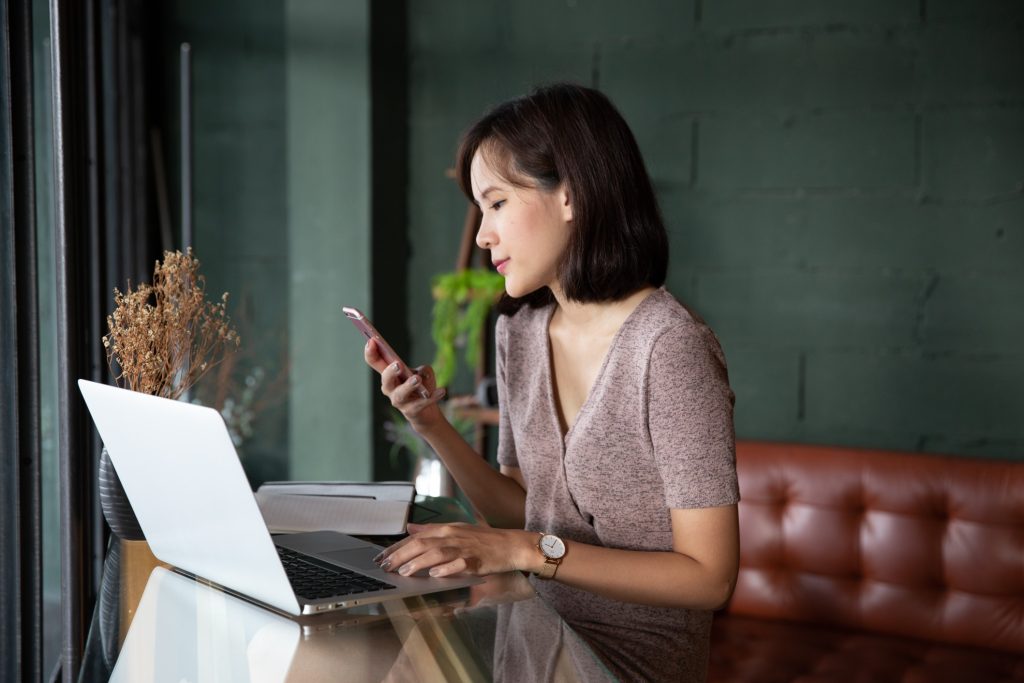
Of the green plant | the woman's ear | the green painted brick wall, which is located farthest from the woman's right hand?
the green painted brick wall

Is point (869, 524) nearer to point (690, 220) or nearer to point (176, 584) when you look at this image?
point (690, 220)

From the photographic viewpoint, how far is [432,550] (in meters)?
1.20

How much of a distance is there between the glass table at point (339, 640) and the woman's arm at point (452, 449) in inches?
15.5

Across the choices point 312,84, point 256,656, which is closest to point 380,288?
point 312,84

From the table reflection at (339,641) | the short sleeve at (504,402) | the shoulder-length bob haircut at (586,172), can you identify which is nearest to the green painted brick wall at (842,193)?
the short sleeve at (504,402)

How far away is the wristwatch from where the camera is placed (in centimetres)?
128

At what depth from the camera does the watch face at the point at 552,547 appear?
1.28 m

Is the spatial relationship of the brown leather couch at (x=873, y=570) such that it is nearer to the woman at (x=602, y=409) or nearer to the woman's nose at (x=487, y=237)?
the woman at (x=602, y=409)

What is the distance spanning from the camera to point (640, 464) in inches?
57.0

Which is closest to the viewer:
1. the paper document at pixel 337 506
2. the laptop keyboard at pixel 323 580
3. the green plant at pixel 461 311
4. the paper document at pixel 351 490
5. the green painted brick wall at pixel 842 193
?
the laptop keyboard at pixel 323 580

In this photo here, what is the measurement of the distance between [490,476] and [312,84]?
2.07 metres

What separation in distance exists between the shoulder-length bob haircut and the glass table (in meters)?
0.50

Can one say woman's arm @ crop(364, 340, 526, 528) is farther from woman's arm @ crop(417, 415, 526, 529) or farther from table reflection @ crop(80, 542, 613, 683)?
table reflection @ crop(80, 542, 613, 683)

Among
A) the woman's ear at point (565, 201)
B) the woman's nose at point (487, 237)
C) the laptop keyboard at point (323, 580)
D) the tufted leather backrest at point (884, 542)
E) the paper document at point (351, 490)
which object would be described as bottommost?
the tufted leather backrest at point (884, 542)
